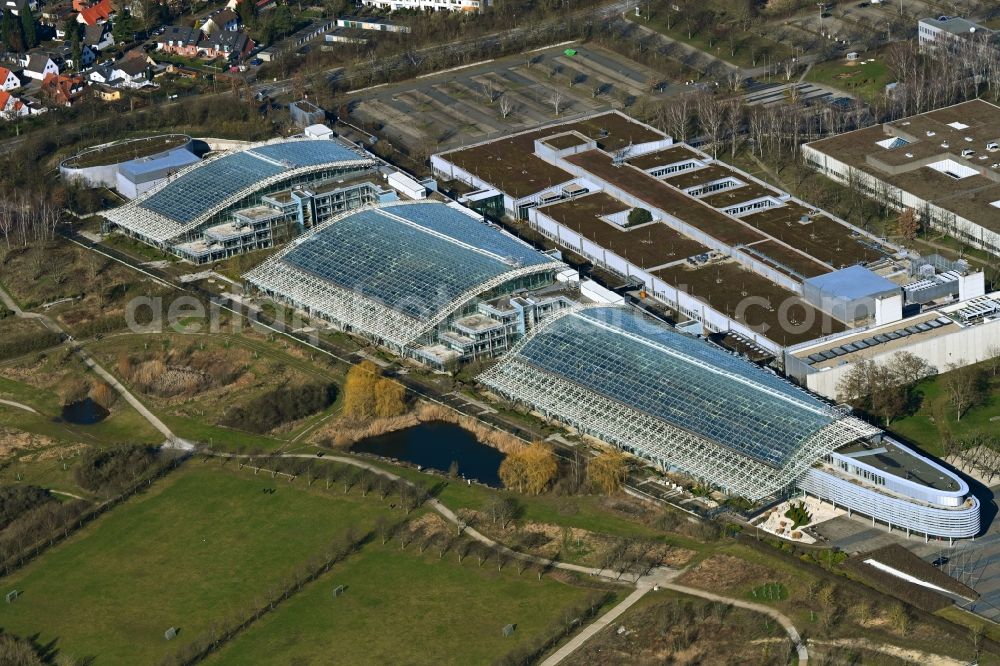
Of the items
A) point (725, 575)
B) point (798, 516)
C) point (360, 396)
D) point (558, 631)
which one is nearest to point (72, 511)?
point (360, 396)

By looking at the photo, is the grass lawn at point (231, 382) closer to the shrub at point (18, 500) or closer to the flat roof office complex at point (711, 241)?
the shrub at point (18, 500)

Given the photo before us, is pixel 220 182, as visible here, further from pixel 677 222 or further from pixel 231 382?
pixel 677 222

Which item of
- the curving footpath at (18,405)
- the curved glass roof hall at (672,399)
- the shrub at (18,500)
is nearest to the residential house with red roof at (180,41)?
the curving footpath at (18,405)

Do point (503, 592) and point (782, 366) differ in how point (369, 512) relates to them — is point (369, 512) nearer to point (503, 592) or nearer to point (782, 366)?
point (503, 592)

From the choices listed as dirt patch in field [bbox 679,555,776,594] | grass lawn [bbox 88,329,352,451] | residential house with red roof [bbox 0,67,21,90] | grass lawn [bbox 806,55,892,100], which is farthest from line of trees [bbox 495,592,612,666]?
residential house with red roof [bbox 0,67,21,90]

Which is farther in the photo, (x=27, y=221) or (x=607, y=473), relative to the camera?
(x=27, y=221)

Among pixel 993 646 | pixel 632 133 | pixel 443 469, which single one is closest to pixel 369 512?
pixel 443 469
